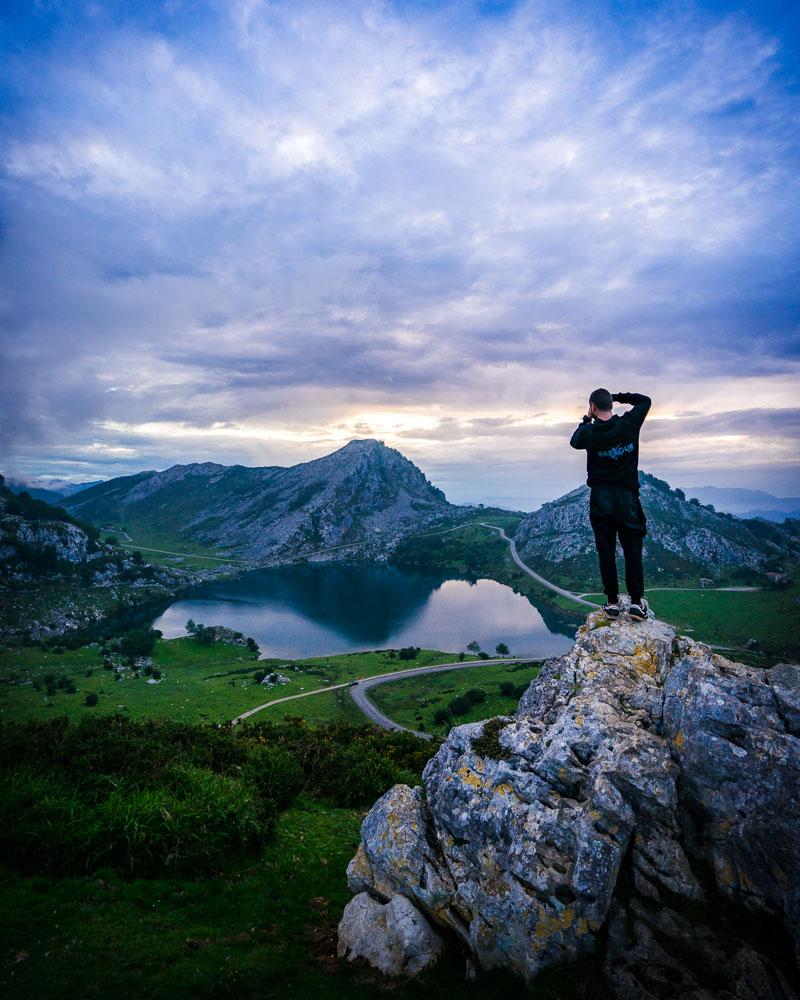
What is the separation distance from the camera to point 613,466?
12586 millimetres

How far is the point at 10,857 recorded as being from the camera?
16.0 meters

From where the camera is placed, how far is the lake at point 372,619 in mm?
126500

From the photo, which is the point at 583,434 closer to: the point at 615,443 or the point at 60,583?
the point at 615,443

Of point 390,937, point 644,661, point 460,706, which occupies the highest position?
point 644,661

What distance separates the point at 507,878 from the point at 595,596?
168622 millimetres

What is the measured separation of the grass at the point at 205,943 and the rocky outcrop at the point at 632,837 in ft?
1.94

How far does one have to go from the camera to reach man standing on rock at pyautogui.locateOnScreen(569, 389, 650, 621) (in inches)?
488

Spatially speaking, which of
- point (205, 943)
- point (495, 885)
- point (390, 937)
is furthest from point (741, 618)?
point (205, 943)

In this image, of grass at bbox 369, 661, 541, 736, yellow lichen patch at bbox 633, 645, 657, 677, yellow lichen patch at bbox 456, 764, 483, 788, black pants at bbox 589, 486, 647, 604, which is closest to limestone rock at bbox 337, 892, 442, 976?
yellow lichen patch at bbox 456, 764, 483, 788

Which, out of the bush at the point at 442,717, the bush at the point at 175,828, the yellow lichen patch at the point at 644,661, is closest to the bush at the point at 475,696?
the bush at the point at 442,717

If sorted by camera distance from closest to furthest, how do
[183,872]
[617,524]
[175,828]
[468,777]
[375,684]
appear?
[468,777] → [617,524] → [183,872] → [175,828] → [375,684]

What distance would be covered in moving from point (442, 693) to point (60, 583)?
14548 centimetres

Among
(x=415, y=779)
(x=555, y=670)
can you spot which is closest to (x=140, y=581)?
(x=415, y=779)

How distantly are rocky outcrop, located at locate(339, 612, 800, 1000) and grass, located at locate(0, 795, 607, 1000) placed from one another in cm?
59
